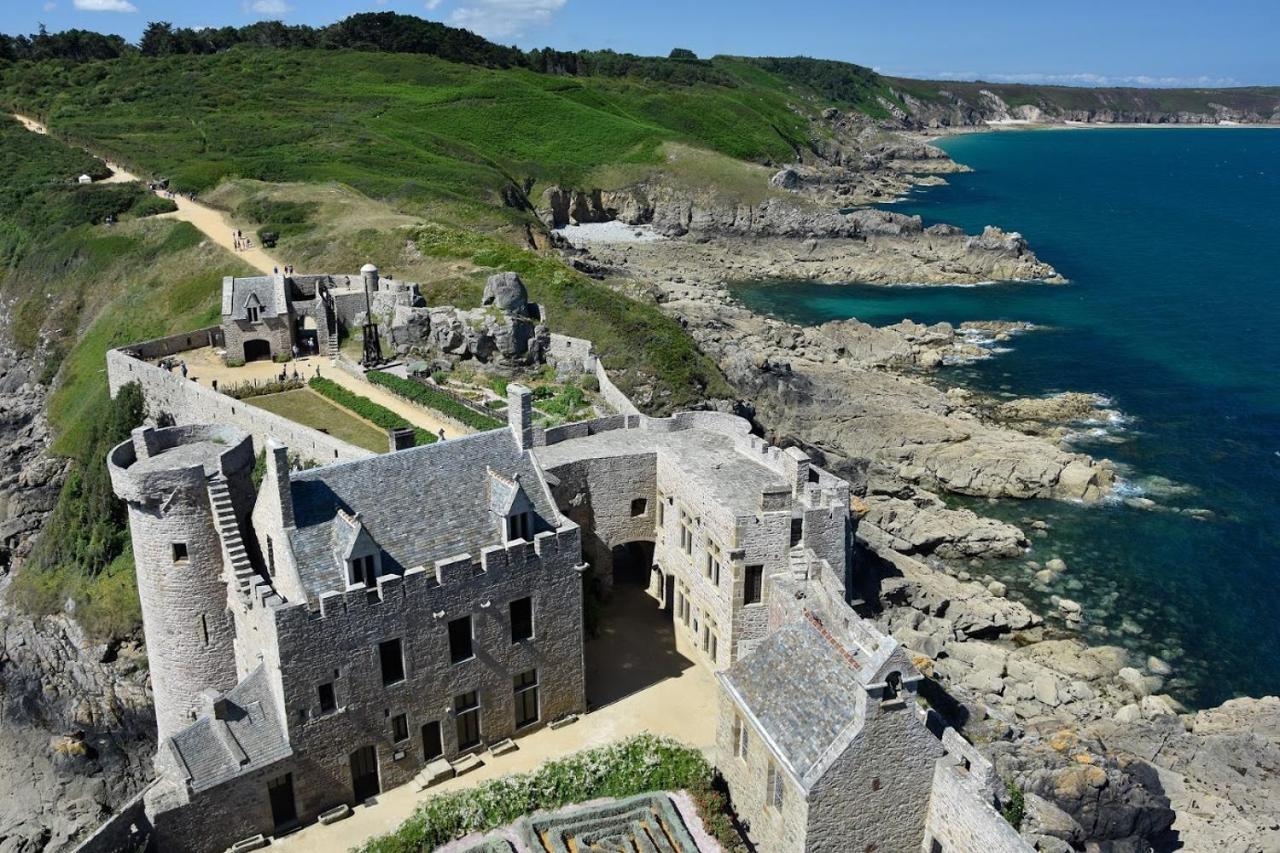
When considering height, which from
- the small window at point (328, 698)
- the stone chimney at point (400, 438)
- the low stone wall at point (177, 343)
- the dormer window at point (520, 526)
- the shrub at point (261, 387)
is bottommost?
the small window at point (328, 698)

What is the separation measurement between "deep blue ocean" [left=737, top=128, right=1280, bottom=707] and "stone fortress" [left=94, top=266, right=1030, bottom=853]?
92.7 ft

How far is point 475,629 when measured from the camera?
111ft

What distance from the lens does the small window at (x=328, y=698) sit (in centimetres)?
3109

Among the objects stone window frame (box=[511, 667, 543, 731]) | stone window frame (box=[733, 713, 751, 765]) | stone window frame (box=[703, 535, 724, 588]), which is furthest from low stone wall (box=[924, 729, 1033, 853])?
stone window frame (box=[511, 667, 543, 731])

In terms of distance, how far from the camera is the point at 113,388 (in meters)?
60.4

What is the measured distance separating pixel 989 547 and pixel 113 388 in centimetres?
5442

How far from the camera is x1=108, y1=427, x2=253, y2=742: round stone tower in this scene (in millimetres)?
34500

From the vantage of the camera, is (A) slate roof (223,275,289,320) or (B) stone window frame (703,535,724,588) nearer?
(B) stone window frame (703,535,724,588)

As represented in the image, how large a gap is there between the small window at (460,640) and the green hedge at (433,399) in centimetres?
1821

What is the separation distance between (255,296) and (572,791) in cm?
4238

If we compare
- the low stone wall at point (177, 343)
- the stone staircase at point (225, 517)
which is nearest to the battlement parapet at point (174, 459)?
the stone staircase at point (225, 517)

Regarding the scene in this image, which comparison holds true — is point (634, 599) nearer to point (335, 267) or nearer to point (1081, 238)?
point (335, 267)

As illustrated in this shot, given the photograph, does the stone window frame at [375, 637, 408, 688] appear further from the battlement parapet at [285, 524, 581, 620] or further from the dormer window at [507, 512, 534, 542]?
the dormer window at [507, 512, 534, 542]

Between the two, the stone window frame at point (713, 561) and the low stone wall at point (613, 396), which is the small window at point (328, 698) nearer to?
the stone window frame at point (713, 561)
